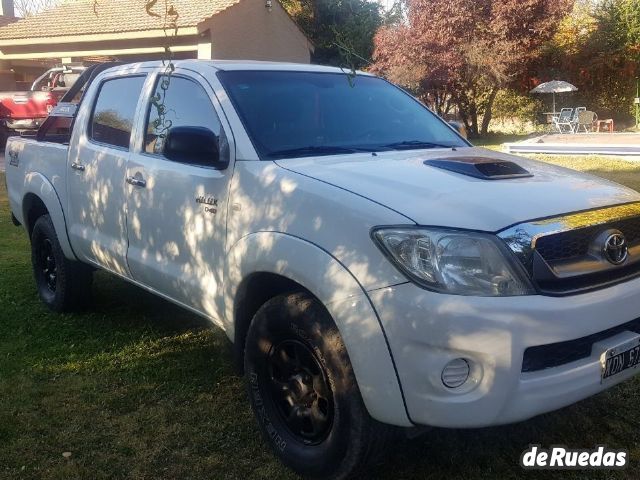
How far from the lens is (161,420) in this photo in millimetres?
3672

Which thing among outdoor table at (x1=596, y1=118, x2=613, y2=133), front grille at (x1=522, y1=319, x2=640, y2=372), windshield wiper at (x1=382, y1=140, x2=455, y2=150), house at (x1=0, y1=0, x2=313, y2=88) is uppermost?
house at (x1=0, y1=0, x2=313, y2=88)

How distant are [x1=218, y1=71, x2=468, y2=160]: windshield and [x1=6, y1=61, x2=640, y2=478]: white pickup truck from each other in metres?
0.01

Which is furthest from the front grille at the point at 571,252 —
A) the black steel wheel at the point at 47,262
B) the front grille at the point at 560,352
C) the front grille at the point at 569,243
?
the black steel wheel at the point at 47,262

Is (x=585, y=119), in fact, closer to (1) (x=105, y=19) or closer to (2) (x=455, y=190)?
(1) (x=105, y=19)

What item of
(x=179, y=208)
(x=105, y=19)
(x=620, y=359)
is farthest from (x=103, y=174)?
(x=105, y=19)

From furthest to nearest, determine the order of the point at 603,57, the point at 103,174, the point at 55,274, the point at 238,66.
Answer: the point at 603,57 → the point at 55,274 → the point at 103,174 → the point at 238,66

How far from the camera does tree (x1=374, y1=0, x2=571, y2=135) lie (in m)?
22.5

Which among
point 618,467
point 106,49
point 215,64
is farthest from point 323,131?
point 106,49

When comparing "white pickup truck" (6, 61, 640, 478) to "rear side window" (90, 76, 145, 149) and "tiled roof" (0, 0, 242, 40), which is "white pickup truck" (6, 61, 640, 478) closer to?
"rear side window" (90, 76, 145, 149)

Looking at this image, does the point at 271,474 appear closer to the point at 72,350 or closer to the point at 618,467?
the point at 618,467

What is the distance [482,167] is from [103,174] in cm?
252

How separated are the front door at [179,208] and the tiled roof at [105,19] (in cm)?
1505

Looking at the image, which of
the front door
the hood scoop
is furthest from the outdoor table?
the front door

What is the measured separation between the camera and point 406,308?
8.29ft
